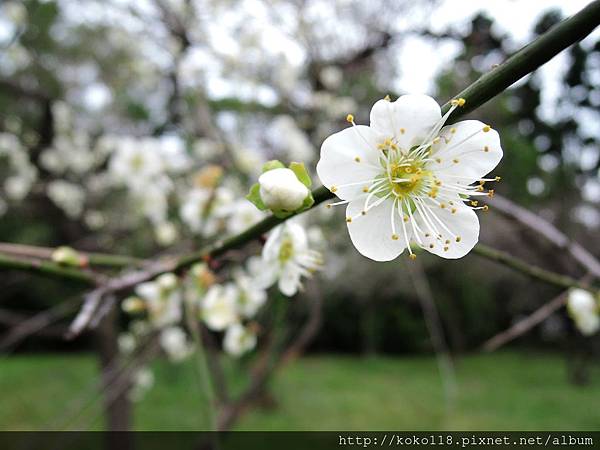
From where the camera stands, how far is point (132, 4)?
2521 mm

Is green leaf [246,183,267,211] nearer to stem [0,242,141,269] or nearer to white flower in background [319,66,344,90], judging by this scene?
stem [0,242,141,269]

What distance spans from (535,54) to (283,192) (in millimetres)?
200

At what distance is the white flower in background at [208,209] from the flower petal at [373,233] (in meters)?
0.71

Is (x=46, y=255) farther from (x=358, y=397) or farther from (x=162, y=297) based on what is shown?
(x=358, y=397)

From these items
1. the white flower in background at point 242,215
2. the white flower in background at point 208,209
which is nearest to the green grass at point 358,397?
the white flower in background at point 208,209

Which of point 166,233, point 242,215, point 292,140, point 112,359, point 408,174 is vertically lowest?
point 408,174

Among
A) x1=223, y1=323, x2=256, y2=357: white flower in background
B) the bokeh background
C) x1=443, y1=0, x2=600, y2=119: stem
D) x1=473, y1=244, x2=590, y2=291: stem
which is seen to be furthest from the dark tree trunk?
x1=443, y1=0, x2=600, y2=119: stem

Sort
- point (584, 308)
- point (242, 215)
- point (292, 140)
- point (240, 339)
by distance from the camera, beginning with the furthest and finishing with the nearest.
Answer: point (292, 140)
point (240, 339)
point (242, 215)
point (584, 308)

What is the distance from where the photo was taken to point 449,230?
0.50 meters

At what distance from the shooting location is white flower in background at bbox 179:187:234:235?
121cm

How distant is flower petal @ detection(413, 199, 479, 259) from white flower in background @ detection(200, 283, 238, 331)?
634 mm

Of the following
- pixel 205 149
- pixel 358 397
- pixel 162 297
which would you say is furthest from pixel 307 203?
pixel 358 397

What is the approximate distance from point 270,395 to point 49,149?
2790 millimetres

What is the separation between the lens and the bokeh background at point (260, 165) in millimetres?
1550
